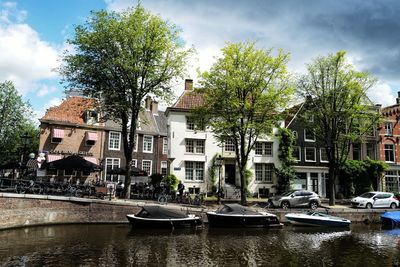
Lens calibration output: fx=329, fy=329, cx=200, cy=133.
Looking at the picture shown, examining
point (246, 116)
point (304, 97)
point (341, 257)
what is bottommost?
point (341, 257)

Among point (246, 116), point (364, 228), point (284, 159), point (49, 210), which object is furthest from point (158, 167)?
point (364, 228)

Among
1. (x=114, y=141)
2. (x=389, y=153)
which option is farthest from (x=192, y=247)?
(x=389, y=153)

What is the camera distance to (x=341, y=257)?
16.0 metres

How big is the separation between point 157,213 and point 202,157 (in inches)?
597

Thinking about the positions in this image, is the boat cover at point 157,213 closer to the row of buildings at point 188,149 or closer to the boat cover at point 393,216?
the row of buildings at point 188,149

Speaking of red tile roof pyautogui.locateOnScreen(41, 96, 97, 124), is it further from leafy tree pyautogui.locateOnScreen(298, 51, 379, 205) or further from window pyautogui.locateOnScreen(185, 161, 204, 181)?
leafy tree pyautogui.locateOnScreen(298, 51, 379, 205)

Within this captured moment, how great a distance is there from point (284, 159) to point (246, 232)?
17743mm

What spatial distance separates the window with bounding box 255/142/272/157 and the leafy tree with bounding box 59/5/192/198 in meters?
15.1

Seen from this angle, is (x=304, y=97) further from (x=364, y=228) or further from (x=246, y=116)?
(x=364, y=228)

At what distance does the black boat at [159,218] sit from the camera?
22344 mm

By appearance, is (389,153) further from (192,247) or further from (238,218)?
(192,247)

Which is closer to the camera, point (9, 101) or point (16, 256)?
point (16, 256)

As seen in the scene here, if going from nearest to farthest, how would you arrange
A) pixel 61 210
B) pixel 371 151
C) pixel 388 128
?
pixel 61 210
pixel 371 151
pixel 388 128

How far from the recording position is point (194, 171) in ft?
121
